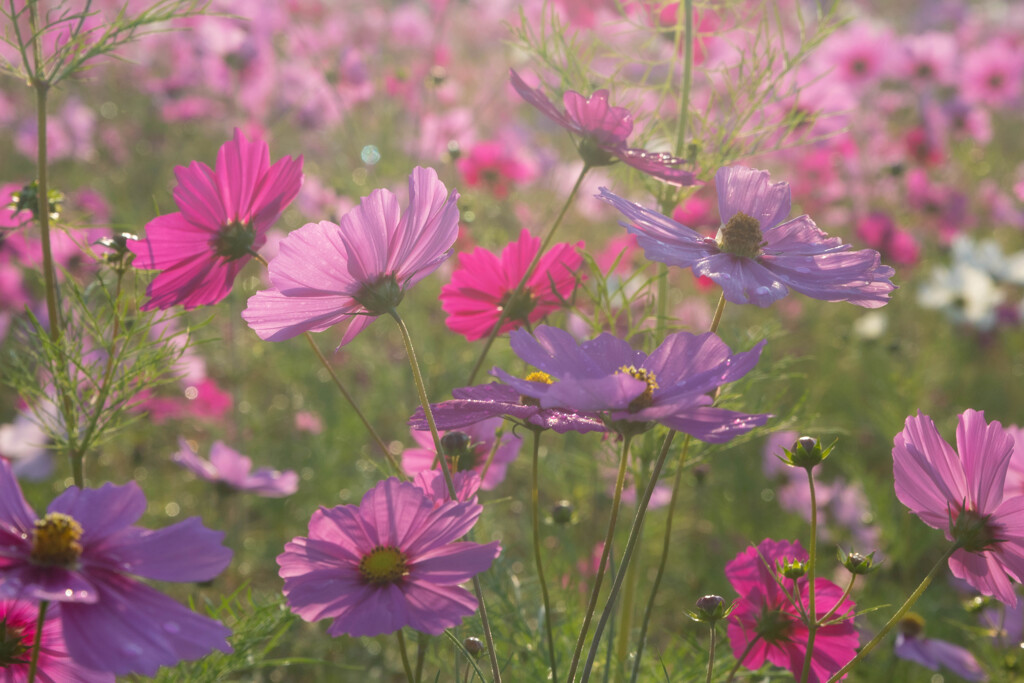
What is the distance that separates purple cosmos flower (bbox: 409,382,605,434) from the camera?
504mm

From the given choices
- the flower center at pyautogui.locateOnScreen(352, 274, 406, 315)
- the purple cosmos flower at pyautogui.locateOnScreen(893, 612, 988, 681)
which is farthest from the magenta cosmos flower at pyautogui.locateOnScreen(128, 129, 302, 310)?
the purple cosmos flower at pyautogui.locateOnScreen(893, 612, 988, 681)

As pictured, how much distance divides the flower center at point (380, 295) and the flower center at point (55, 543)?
209mm

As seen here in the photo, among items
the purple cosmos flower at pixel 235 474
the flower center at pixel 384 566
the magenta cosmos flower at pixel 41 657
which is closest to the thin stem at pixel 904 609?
the flower center at pixel 384 566

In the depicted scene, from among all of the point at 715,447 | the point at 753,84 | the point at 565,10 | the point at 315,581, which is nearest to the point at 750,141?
the point at 753,84

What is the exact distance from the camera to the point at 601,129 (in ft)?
2.11

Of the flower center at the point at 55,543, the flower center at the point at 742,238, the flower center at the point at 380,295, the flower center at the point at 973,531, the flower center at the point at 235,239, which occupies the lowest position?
the flower center at the point at 55,543

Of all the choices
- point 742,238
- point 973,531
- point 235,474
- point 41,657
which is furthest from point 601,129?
point 235,474

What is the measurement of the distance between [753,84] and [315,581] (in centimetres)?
63

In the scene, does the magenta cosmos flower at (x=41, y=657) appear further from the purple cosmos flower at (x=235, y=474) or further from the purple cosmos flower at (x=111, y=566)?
the purple cosmos flower at (x=235, y=474)

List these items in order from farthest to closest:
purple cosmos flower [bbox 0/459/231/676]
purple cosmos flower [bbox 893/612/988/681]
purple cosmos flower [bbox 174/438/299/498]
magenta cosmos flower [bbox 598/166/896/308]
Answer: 1. purple cosmos flower [bbox 174/438/299/498]
2. purple cosmos flower [bbox 893/612/988/681]
3. magenta cosmos flower [bbox 598/166/896/308]
4. purple cosmos flower [bbox 0/459/231/676]

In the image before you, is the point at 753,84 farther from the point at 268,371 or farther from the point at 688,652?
the point at 268,371

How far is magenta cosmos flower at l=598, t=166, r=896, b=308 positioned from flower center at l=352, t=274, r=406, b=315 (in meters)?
0.15

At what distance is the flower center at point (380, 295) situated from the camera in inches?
21.7

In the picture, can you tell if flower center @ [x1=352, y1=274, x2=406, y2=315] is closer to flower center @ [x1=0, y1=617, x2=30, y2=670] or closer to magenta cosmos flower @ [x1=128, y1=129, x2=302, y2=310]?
magenta cosmos flower @ [x1=128, y1=129, x2=302, y2=310]
